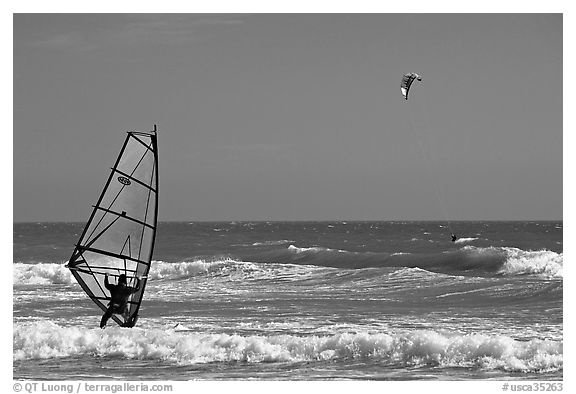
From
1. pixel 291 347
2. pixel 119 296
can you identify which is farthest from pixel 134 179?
pixel 291 347

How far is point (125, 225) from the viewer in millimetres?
10508

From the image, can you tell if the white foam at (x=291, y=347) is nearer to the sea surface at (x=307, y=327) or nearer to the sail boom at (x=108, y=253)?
the sea surface at (x=307, y=327)

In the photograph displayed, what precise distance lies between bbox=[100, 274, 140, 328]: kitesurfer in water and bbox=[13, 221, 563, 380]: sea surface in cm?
52

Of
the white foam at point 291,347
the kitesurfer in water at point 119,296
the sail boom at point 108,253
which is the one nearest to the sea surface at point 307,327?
the white foam at point 291,347

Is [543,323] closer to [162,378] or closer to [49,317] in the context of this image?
[162,378]

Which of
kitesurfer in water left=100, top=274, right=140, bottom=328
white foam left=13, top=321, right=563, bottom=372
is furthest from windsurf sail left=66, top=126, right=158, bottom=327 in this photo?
white foam left=13, top=321, right=563, bottom=372

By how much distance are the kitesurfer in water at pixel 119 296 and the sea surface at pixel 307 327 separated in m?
0.52

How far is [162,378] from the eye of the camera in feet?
30.6

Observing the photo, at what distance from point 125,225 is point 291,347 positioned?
244 centimetres

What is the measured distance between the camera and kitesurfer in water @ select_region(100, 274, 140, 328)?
9.91m

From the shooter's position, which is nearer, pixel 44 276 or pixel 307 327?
pixel 307 327

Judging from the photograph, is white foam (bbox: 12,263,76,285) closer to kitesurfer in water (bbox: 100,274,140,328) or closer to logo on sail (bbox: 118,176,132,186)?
kitesurfer in water (bbox: 100,274,140,328)

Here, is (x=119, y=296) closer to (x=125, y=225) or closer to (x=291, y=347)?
(x=125, y=225)
